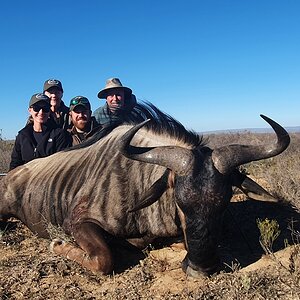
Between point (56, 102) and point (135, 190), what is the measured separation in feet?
13.5

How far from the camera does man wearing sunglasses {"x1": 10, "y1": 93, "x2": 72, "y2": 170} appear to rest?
5805 mm

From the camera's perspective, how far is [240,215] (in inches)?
191

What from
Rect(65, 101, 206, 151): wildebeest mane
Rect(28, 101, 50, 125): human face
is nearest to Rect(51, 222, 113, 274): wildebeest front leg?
Rect(65, 101, 206, 151): wildebeest mane

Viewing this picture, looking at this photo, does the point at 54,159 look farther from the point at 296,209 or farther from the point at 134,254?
the point at 296,209

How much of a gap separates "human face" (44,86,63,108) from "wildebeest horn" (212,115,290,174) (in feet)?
15.4

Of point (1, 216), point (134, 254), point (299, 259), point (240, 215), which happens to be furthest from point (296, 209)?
point (1, 216)

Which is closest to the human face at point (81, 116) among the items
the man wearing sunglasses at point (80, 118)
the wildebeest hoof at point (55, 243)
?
the man wearing sunglasses at point (80, 118)

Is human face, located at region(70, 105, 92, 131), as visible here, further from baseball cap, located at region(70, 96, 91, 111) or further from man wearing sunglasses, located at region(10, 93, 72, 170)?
man wearing sunglasses, located at region(10, 93, 72, 170)

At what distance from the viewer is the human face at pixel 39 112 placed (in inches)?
227

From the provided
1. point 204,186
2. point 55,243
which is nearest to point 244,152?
point 204,186

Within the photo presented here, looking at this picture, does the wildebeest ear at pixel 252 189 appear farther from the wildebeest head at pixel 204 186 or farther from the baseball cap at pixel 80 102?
the baseball cap at pixel 80 102

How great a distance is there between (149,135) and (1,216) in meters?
2.16

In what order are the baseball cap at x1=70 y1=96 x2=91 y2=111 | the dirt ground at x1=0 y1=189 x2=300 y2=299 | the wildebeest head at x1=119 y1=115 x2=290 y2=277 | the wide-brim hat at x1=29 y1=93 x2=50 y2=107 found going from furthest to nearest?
the baseball cap at x1=70 y1=96 x2=91 y2=111 < the wide-brim hat at x1=29 y1=93 x2=50 y2=107 < the wildebeest head at x1=119 y1=115 x2=290 y2=277 < the dirt ground at x1=0 y1=189 x2=300 y2=299

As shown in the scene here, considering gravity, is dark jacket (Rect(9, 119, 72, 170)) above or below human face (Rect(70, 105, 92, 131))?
below
